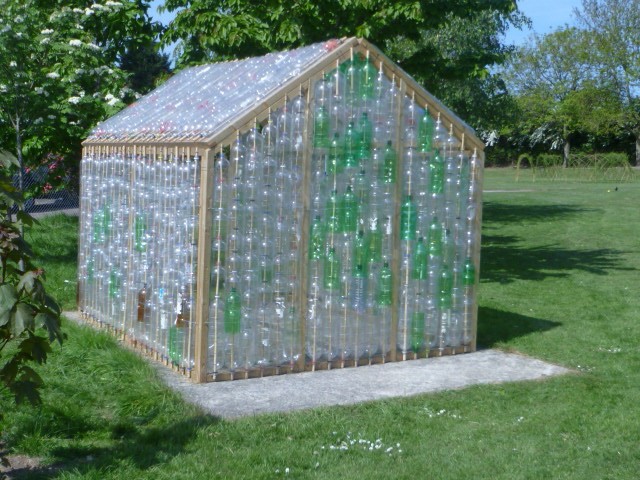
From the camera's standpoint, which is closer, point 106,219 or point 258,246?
point 258,246

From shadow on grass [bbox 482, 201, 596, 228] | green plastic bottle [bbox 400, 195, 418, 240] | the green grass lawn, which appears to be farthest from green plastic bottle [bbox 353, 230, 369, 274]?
shadow on grass [bbox 482, 201, 596, 228]

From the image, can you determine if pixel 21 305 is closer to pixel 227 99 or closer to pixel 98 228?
pixel 227 99

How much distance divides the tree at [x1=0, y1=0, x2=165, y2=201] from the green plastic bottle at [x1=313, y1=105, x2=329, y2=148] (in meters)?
6.44

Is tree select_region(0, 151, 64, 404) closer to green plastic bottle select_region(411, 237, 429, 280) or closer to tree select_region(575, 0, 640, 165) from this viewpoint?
green plastic bottle select_region(411, 237, 429, 280)

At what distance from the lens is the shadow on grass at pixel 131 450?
591 cm

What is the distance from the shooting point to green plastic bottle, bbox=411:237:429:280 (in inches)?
364

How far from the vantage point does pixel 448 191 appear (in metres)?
9.39

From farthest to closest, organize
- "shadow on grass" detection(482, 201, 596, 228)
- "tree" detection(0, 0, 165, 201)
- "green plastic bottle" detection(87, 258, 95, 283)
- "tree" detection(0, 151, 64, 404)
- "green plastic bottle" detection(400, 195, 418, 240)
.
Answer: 1. "shadow on grass" detection(482, 201, 596, 228)
2. "tree" detection(0, 0, 165, 201)
3. "green plastic bottle" detection(87, 258, 95, 283)
4. "green plastic bottle" detection(400, 195, 418, 240)
5. "tree" detection(0, 151, 64, 404)

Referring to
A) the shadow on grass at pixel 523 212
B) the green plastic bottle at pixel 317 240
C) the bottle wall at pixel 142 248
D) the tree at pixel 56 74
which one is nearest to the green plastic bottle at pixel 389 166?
the green plastic bottle at pixel 317 240

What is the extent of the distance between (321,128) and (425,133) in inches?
45.6

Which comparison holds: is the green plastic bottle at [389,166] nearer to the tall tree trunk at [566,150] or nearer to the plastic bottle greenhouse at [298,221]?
the plastic bottle greenhouse at [298,221]

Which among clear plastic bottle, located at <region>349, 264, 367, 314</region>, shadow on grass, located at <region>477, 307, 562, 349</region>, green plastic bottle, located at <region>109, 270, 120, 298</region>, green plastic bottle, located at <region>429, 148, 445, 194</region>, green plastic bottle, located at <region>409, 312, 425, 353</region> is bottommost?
shadow on grass, located at <region>477, 307, 562, 349</region>

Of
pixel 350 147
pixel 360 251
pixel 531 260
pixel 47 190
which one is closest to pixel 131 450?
pixel 360 251

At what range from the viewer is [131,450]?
6.28 metres
